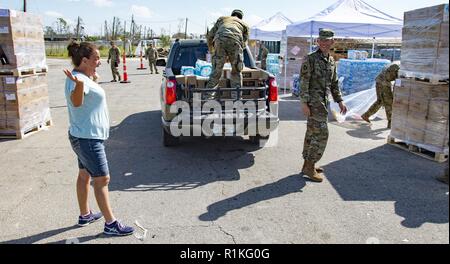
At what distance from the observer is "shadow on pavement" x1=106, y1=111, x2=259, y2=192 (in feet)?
16.2

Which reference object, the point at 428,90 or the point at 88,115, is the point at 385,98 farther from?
the point at 88,115

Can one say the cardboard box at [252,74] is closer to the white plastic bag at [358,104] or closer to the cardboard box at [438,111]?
the cardboard box at [438,111]

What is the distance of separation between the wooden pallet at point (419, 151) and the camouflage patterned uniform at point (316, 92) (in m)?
2.19

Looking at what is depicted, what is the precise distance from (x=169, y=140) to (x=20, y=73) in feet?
10.7

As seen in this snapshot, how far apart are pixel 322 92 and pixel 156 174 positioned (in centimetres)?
260

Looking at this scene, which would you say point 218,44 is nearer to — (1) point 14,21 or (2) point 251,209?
(2) point 251,209

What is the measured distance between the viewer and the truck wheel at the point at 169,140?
652 centimetres

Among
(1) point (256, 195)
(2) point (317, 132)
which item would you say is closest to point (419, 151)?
(2) point (317, 132)

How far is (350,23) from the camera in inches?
460

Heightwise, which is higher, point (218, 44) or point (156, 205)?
point (218, 44)

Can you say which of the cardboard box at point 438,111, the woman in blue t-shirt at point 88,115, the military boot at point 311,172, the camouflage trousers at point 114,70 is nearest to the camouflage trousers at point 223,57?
the military boot at point 311,172
